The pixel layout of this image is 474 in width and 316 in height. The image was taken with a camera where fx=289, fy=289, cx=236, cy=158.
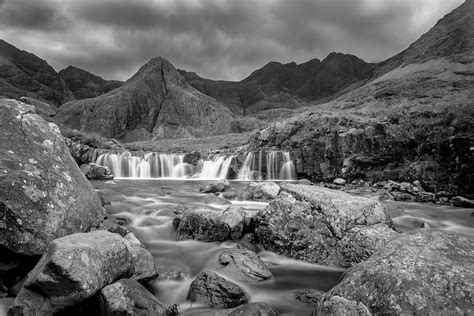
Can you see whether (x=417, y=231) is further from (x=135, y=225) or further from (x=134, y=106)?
(x=134, y=106)

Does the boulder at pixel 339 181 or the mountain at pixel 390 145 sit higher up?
the mountain at pixel 390 145

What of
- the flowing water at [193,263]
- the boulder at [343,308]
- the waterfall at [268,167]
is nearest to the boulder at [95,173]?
the waterfall at [268,167]

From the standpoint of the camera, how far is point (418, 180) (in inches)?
1056

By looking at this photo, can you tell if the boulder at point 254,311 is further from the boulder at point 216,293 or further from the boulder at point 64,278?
the boulder at point 64,278

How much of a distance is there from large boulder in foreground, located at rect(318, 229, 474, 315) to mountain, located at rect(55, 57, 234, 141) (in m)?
139

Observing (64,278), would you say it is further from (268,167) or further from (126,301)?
(268,167)

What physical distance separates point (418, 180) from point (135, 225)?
2575 centimetres

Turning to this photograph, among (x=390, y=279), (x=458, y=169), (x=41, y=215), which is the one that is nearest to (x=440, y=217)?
(x=458, y=169)

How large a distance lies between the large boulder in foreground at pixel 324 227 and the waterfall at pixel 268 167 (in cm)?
2627

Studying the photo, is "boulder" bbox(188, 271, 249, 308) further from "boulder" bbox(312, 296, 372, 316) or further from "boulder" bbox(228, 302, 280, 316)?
"boulder" bbox(312, 296, 372, 316)

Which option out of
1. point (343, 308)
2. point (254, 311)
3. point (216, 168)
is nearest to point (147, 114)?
point (216, 168)

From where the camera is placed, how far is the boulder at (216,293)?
20.7 ft

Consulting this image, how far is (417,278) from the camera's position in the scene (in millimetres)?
4898

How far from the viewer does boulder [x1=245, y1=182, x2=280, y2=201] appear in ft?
59.4
